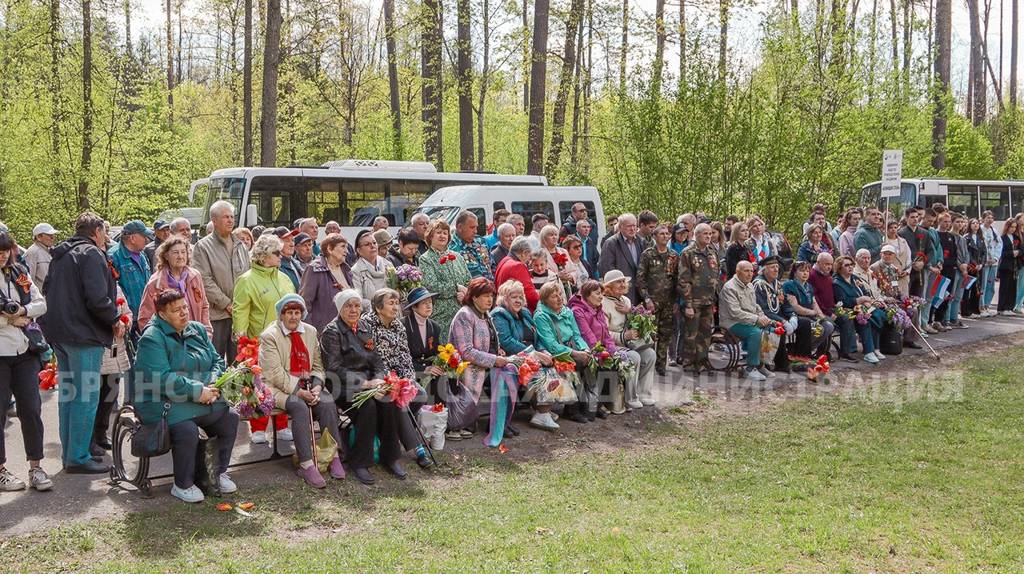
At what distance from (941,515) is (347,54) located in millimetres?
28253

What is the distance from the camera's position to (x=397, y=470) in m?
6.72

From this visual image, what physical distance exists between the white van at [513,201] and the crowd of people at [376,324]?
15.0ft

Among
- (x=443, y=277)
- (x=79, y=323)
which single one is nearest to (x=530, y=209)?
(x=443, y=277)

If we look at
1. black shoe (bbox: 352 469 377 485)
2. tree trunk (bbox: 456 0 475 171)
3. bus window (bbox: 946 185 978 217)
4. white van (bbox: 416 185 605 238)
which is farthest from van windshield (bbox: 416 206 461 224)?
bus window (bbox: 946 185 978 217)

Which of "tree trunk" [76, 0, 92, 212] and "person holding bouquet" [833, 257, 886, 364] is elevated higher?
"tree trunk" [76, 0, 92, 212]

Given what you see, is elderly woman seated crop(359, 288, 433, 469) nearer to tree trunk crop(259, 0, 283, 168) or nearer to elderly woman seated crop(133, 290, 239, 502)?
elderly woman seated crop(133, 290, 239, 502)

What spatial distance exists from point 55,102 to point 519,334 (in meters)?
17.4

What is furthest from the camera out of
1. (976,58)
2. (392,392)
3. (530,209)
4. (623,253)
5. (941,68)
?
(976,58)

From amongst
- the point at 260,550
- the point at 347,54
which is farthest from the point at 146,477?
the point at 347,54

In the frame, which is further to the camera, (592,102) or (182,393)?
(592,102)

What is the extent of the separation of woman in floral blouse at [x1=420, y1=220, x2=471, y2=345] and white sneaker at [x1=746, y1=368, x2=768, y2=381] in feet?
13.6

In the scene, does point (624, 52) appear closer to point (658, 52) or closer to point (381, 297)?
point (658, 52)

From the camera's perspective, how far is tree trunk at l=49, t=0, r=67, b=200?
67.1 ft

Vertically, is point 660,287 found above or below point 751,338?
above
